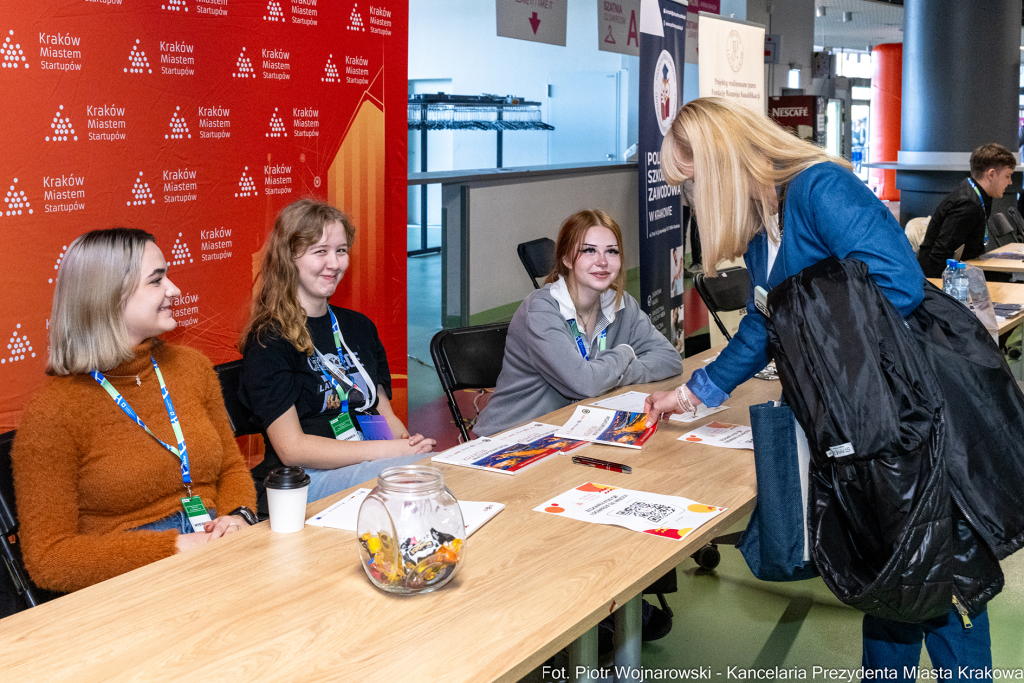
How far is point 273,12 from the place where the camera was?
10.0 ft

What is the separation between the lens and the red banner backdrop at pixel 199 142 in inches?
94.0

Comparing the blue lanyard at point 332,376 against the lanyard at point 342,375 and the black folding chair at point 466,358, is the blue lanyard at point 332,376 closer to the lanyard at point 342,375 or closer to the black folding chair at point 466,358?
the lanyard at point 342,375

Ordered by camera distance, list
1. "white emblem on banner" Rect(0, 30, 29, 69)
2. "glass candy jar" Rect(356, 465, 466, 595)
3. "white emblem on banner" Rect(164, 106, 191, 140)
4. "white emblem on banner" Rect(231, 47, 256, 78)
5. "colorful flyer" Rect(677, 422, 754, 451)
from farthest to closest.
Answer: "white emblem on banner" Rect(231, 47, 256, 78)
"white emblem on banner" Rect(164, 106, 191, 140)
"white emblem on banner" Rect(0, 30, 29, 69)
"colorful flyer" Rect(677, 422, 754, 451)
"glass candy jar" Rect(356, 465, 466, 595)

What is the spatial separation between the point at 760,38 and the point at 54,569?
5.68 meters

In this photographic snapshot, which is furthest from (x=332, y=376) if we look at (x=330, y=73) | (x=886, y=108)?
(x=886, y=108)

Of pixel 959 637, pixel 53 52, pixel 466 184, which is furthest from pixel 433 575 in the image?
pixel 466 184

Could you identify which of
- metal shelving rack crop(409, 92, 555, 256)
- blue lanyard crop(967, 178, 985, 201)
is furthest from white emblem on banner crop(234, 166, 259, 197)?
metal shelving rack crop(409, 92, 555, 256)

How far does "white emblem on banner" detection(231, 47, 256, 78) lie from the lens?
2.95m

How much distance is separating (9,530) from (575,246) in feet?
5.62

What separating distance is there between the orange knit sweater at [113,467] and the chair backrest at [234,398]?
22 cm

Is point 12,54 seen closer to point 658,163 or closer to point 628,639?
point 628,639

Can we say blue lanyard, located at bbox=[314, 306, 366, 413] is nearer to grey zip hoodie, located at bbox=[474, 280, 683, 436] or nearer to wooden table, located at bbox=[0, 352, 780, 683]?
grey zip hoodie, located at bbox=[474, 280, 683, 436]

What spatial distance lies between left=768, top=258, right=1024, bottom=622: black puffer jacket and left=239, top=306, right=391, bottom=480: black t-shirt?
53.0 inches

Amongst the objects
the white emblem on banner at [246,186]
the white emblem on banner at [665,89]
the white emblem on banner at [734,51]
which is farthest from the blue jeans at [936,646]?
the white emblem on banner at [734,51]
